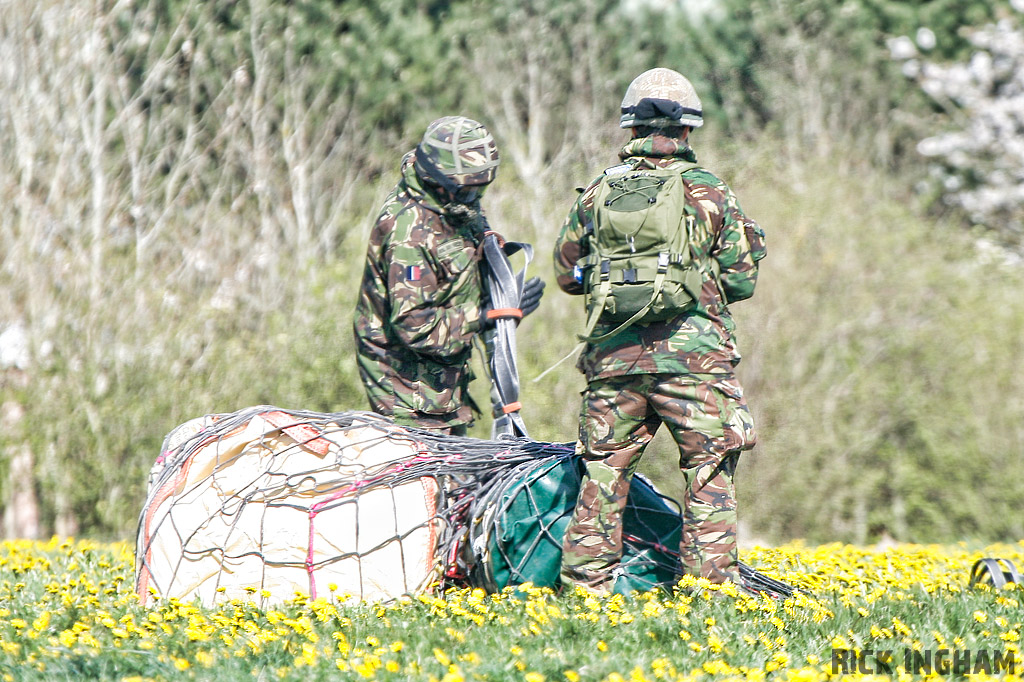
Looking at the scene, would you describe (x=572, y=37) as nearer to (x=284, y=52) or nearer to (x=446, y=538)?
(x=284, y=52)

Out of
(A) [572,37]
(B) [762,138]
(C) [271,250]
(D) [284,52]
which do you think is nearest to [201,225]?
(C) [271,250]

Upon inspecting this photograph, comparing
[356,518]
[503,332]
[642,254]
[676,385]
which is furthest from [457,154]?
[356,518]

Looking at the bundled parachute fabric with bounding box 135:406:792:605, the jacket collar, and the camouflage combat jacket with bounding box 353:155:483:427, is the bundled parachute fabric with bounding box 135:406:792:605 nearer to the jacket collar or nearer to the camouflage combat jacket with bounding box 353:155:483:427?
the camouflage combat jacket with bounding box 353:155:483:427

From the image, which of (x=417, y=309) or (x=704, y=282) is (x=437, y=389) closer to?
(x=417, y=309)

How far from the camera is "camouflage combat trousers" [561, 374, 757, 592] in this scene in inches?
170

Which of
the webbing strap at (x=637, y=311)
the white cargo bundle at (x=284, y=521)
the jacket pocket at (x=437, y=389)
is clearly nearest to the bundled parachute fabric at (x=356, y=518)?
the white cargo bundle at (x=284, y=521)

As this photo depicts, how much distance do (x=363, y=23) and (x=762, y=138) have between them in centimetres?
530

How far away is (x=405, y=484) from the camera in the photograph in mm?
4676

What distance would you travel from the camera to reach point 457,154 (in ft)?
17.0

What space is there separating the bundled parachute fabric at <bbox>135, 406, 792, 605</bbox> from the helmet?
1.42m

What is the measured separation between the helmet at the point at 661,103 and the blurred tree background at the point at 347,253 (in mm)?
6488

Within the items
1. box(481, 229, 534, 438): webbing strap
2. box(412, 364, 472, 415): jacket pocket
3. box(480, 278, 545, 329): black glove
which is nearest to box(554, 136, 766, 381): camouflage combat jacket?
box(481, 229, 534, 438): webbing strap

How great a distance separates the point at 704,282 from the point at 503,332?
3.99 ft

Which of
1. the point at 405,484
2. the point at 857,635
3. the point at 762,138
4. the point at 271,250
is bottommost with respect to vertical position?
the point at 857,635
